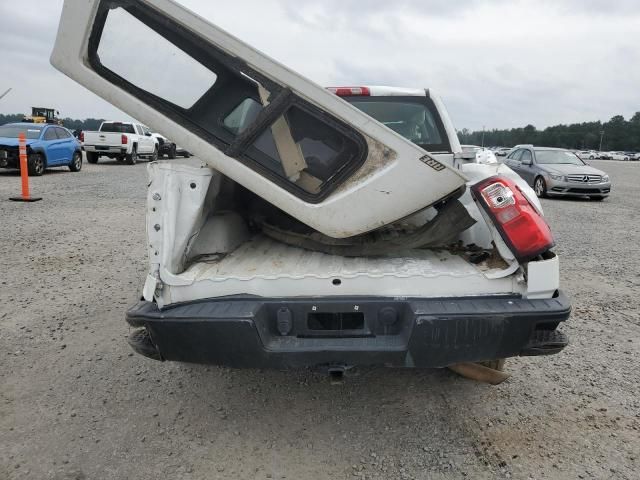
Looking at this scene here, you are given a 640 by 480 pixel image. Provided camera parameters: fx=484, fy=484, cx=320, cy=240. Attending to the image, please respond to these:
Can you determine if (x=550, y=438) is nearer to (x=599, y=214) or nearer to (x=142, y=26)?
(x=142, y=26)

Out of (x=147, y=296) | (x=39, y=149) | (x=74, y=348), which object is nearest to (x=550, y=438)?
(x=147, y=296)

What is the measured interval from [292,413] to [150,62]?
6.82ft

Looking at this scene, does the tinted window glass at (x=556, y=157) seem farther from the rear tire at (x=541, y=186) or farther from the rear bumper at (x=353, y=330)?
the rear bumper at (x=353, y=330)

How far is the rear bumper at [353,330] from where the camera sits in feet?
7.37

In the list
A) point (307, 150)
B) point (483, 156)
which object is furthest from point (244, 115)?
point (483, 156)

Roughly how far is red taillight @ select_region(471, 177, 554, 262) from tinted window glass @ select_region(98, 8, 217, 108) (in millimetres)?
1501

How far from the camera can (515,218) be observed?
2.35 meters

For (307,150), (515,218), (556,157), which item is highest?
(556,157)

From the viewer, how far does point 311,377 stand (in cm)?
330

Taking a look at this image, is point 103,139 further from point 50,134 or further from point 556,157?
point 556,157

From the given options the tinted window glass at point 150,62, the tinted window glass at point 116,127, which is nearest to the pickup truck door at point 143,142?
the tinted window glass at point 116,127

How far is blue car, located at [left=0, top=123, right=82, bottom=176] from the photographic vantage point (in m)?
14.6

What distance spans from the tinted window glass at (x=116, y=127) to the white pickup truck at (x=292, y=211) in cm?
2162

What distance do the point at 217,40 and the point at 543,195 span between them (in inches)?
526
